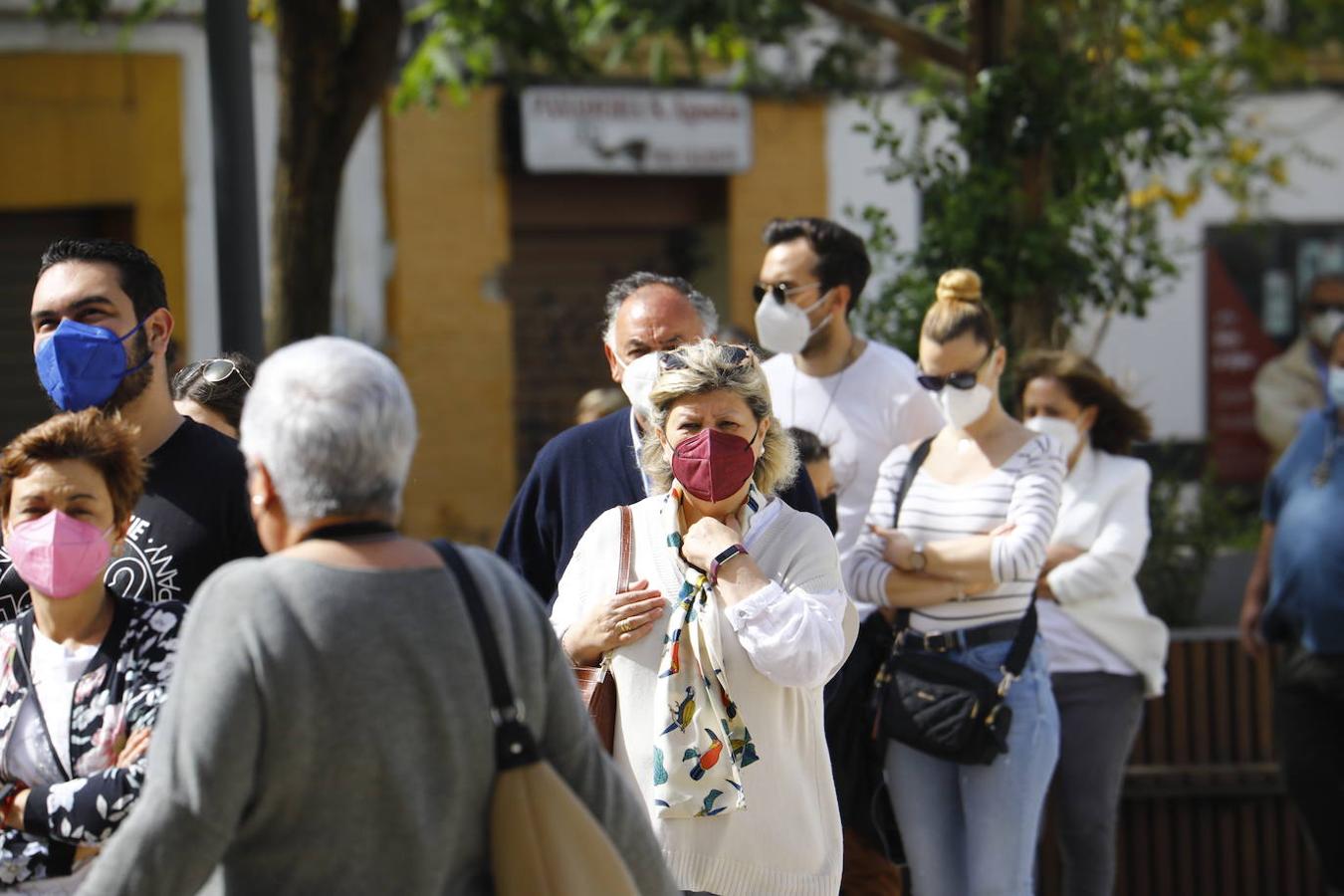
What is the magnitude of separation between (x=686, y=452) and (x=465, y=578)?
109 cm

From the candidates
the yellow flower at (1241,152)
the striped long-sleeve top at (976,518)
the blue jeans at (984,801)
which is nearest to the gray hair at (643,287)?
the striped long-sleeve top at (976,518)

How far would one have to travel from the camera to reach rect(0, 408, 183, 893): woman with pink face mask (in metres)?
2.87

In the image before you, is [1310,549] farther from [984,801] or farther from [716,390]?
[716,390]

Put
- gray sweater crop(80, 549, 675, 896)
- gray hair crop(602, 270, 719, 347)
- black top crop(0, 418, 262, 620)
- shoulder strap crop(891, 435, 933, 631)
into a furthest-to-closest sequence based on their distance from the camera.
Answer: shoulder strap crop(891, 435, 933, 631) → gray hair crop(602, 270, 719, 347) → black top crop(0, 418, 262, 620) → gray sweater crop(80, 549, 675, 896)

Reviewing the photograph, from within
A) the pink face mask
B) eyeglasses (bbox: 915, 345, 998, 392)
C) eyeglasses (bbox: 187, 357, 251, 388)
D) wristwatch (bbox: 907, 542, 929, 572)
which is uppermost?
eyeglasses (bbox: 187, 357, 251, 388)

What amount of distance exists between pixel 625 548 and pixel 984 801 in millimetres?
1472

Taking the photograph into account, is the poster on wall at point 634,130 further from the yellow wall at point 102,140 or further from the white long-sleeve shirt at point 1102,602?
the white long-sleeve shirt at point 1102,602

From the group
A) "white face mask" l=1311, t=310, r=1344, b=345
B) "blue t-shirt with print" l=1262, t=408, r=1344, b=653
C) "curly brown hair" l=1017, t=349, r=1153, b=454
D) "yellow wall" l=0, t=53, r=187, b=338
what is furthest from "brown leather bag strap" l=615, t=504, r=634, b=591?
"yellow wall" l=0, t=53, r=187, b=338

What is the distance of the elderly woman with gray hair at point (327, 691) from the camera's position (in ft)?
7.77

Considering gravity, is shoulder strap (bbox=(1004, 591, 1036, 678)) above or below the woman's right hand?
below

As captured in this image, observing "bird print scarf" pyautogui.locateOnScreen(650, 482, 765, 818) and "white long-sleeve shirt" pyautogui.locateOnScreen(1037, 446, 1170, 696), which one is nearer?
"bird print scarf" pyautogui.locateOnScreen(650, 482, 765, 818)

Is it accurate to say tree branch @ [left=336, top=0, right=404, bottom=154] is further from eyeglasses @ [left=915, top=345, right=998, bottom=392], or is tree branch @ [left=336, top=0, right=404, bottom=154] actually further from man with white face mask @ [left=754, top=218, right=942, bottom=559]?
eyeglasses @ [left=915, top=345, right=998, bottom=392]

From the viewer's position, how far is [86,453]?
3.05m

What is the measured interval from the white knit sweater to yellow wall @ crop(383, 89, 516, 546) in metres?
8.54
